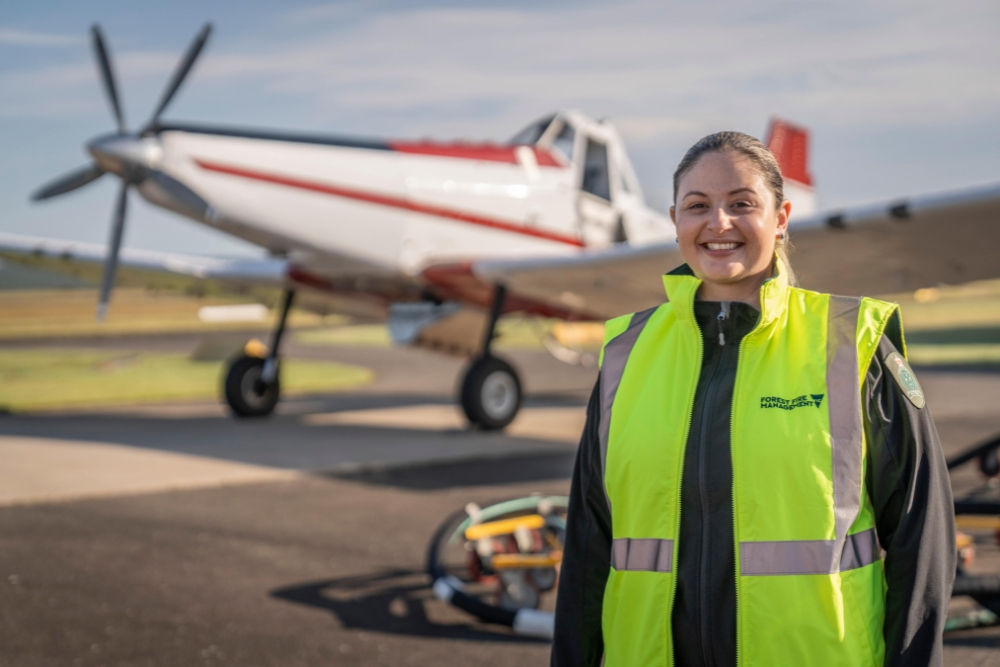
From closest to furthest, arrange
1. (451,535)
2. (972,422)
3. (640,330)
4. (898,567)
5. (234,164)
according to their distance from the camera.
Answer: (898,567), (640,330), (451,535), (234,164), (972,422)

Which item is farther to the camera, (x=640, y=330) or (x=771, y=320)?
(x=640, y=330)

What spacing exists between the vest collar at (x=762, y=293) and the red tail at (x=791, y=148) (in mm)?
10917

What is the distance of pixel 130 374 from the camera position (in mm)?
15281

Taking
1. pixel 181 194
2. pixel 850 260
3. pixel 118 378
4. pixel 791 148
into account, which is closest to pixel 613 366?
pixel 850 260

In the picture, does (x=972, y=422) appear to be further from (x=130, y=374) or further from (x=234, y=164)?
(x=130, y=374)

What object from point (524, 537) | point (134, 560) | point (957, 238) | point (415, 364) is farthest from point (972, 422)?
point (415, 364)

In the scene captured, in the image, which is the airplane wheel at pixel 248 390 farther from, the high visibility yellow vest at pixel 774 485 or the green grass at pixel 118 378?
the high visibility yellow vest at pixel 774 485

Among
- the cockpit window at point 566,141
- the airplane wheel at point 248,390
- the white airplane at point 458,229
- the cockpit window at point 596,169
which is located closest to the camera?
the white airplane at point 458,229

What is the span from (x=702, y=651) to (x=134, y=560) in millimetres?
3779

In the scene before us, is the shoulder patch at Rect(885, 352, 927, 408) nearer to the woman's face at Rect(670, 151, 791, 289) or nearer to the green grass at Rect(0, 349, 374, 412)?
the woman's face at Rect(670, 151, 791, 289)

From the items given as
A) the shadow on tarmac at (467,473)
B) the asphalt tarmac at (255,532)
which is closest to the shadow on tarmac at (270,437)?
the asphalt tarmac at (255,532)

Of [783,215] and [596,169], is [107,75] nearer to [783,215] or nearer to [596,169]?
[596,169]

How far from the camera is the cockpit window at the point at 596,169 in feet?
→ 34.3

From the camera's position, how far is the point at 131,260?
11734mm
